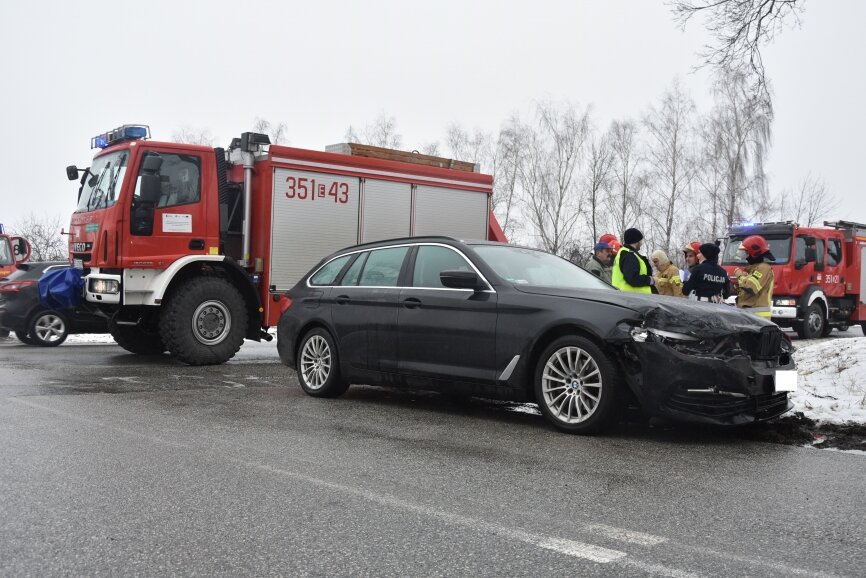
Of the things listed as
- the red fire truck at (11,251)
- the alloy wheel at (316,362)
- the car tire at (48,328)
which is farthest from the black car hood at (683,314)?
the red fire truck at (11,251)

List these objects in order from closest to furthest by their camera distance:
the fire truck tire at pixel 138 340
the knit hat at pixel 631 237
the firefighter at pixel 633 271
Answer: the firefighter at pixel 633 271 < the knit hat at pixel 631 237 < the fire truck tire at pixel 138 340

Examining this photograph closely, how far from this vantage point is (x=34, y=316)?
49.6ft

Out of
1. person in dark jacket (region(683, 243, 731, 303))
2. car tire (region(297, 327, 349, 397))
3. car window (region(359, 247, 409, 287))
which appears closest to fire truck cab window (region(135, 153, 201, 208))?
car tire (region(297, 327, 349, 397))

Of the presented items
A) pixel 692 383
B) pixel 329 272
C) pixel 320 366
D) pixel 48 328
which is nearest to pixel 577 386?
pixel 692 383

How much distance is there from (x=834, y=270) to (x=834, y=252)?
420mm

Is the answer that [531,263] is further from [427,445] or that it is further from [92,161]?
[92,161]

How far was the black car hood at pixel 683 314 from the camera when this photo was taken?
6.35 metres

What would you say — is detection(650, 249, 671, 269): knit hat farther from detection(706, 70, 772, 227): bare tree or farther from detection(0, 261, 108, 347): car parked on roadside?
detection(706, 70, 772, 227): bare tree

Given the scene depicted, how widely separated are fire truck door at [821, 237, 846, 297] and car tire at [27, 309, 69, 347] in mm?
15864

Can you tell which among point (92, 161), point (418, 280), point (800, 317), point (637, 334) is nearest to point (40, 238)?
point (92, 161)

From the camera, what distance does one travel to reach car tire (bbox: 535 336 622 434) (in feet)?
21.0

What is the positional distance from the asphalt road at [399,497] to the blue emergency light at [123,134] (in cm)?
511

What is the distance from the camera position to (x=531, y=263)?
7785mm

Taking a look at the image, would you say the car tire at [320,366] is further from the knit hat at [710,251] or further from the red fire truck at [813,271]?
the red fire truck at [813,271]
